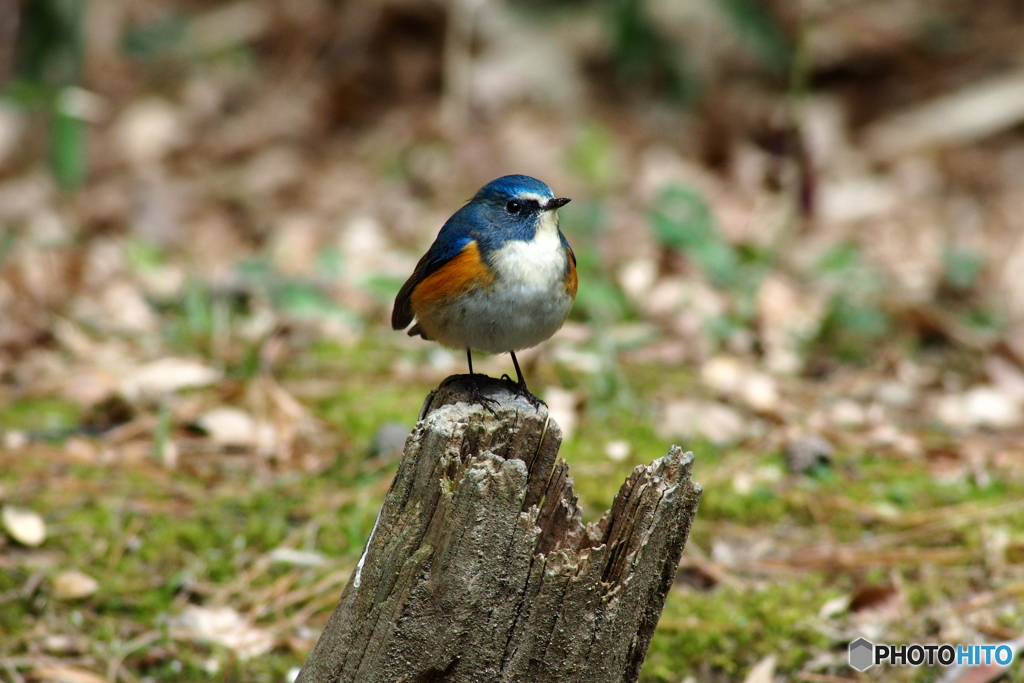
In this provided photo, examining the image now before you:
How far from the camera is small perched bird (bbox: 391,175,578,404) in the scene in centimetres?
333

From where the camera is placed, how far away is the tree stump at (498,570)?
2.60 metres

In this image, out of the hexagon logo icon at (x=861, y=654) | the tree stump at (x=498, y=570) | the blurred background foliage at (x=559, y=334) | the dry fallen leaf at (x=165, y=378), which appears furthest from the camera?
the dry fallen leaf at (x=165, y=378)

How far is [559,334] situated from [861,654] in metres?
3.28

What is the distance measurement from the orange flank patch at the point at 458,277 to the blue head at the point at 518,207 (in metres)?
0.12

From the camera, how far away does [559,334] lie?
257 inches

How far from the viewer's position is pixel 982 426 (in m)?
5.36

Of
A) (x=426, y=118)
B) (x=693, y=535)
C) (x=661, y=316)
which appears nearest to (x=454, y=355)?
Answer: (x=661, y=316)

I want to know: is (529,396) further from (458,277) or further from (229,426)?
(229,426)

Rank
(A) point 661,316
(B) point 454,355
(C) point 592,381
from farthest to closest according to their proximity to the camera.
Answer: (A) point 661,316 < (B) point 454,355 < (C) point 592,381

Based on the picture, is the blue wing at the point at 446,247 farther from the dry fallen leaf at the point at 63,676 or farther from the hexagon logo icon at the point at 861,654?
the hexagon logo icon at the point at 861,654

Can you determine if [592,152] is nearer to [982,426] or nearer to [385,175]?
[385,175]

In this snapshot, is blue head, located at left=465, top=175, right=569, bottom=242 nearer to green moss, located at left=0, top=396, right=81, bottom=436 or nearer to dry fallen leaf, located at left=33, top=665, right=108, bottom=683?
dry fallen leaf, located at left=33, top=665, right=108, bottom=683

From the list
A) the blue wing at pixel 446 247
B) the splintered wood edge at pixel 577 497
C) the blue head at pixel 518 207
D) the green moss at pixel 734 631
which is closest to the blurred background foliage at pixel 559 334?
the green moss at pixel 734 631

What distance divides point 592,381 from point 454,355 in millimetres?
939
